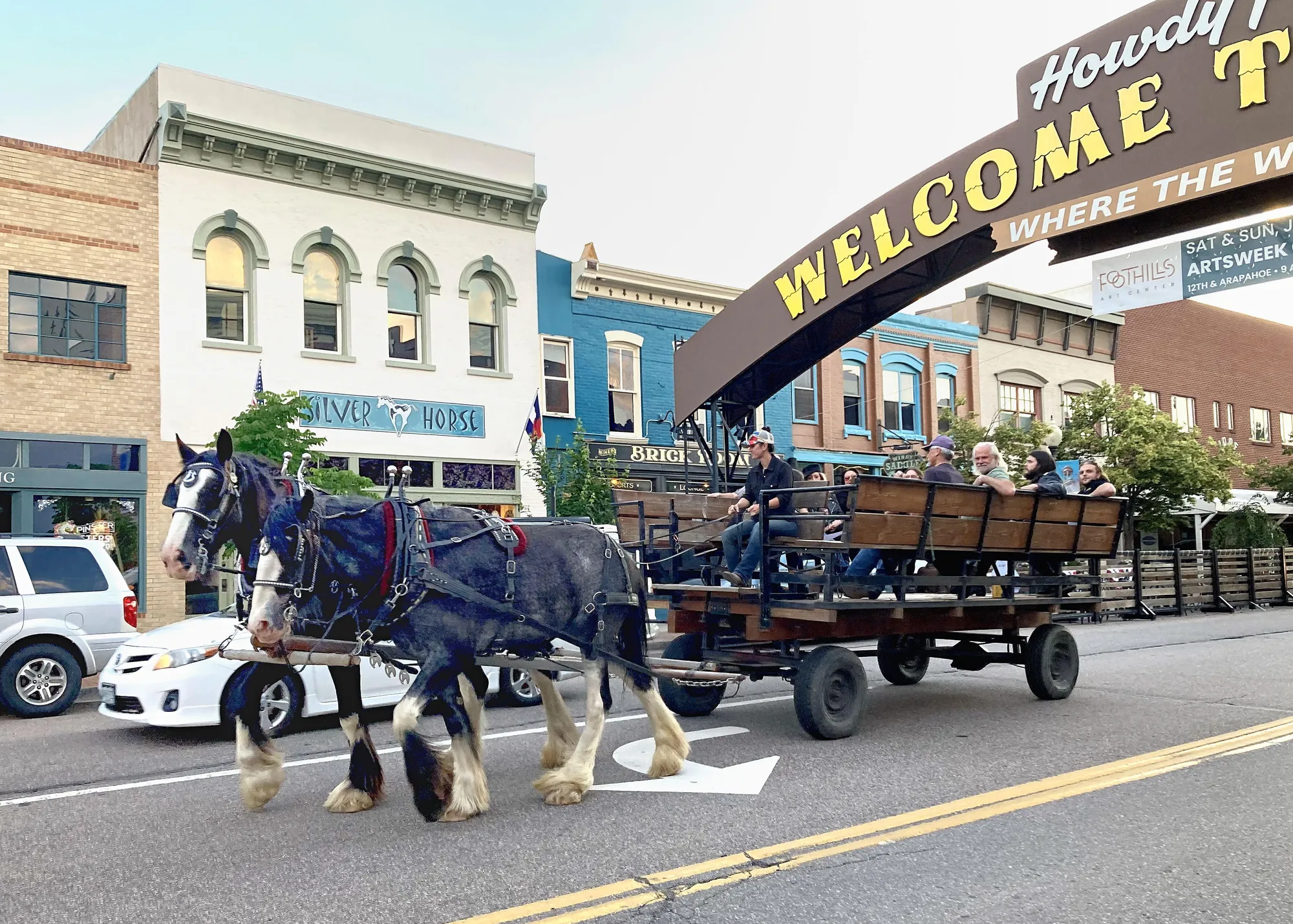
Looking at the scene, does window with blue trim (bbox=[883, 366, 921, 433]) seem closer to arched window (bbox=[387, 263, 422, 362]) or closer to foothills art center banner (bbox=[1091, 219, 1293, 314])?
arched window (bbox=[387, 263, 422, 362])

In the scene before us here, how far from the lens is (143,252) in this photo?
1739cm

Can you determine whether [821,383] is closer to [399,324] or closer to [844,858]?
[399,324]

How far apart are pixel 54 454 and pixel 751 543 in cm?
1274

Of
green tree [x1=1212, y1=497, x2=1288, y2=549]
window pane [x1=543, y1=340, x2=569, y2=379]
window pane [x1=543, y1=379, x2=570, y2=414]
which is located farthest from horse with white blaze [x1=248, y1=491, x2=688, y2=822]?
green tree [x1=1212, y1=497, x2=1288, y2=549]

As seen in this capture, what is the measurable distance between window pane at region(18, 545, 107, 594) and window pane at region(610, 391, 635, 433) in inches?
522

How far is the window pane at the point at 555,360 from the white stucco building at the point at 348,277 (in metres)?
0.68

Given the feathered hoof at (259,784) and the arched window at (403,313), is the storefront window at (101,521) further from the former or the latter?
the feathered hoof at (259,784)

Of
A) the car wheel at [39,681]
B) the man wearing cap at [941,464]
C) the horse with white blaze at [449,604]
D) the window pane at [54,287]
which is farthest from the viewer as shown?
the window pane at [54,287]

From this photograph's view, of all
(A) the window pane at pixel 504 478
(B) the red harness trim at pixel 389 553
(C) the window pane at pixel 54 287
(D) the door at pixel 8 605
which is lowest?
(D) the door at pixel 8 605

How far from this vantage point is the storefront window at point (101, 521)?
53.2 feet

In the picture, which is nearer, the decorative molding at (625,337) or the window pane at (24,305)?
the window pane at (24,305)

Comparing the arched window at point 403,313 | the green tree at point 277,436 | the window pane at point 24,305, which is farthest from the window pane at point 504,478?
the window pane at point 24,305

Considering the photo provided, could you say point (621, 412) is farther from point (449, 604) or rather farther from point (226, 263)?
point (449, 604)

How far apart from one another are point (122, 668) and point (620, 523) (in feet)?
14.7
